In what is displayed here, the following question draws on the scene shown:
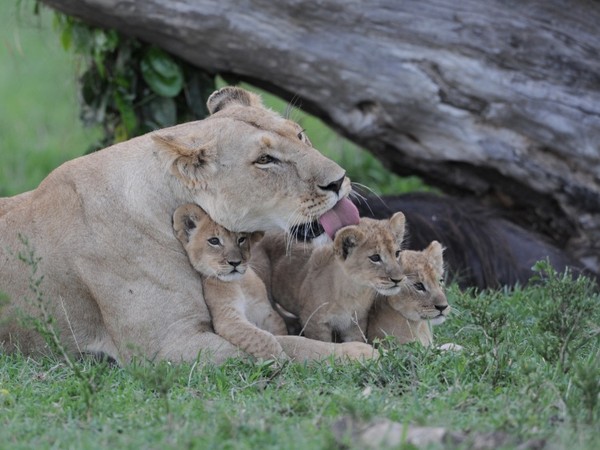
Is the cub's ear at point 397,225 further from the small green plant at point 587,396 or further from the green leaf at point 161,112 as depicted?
the green leaf at point 161,112

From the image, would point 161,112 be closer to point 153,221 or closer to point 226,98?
point 226,98

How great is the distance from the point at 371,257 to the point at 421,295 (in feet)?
1.08

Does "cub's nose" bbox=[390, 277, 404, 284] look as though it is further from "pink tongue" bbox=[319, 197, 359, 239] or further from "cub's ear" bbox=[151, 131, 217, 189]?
"cub's ear" bbox=[151, 131, 217, 189]

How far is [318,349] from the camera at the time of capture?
564 cm

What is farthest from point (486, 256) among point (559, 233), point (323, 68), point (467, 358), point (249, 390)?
point (249, 390)

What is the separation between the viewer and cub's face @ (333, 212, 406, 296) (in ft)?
18.8

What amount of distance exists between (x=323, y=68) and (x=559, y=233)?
2045 mm

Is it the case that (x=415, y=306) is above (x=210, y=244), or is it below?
below

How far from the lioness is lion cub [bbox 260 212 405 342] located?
0.20 m

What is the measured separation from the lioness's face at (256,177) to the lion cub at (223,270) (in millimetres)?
68

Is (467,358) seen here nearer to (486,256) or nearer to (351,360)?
(351,360)

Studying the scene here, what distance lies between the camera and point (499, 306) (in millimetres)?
6719

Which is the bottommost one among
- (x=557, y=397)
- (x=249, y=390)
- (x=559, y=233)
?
(x=559, y=233)

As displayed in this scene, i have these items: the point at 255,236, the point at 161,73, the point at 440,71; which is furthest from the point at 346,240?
the point at 161,73
